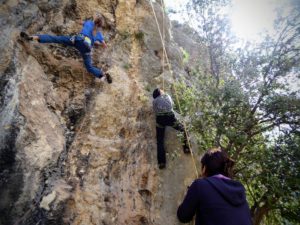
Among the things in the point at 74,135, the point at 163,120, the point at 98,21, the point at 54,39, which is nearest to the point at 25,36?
the point at 54,39

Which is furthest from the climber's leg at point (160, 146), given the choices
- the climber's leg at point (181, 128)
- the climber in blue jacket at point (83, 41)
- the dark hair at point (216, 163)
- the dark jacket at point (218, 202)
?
the dark jacket at point (218, 202)

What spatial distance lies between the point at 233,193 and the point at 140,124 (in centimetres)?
414

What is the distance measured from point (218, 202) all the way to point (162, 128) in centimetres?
373

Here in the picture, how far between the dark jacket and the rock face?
288 cm

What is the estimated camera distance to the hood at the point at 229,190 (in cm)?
322

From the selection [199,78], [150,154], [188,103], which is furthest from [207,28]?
[150,154]

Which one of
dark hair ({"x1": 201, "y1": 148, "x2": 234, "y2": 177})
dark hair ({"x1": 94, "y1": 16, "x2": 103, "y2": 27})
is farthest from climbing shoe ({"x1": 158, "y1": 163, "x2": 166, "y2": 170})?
dark hair ({"x1": 94, "y1": 16, "x2": 103, "y2": 27})

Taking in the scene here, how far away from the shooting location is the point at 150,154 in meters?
6.78

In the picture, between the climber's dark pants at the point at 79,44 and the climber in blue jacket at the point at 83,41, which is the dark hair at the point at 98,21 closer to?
the climber in blue jacket at the point at 83,41

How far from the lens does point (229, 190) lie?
3262mm

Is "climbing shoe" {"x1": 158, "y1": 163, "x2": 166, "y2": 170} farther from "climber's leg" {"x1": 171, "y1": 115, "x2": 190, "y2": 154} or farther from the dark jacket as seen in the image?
the dark jacket

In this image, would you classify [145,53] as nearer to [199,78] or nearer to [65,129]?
[199,78]

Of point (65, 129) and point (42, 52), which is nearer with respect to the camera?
point (65, 129)

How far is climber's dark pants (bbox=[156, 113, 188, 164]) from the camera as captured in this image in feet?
21.8
